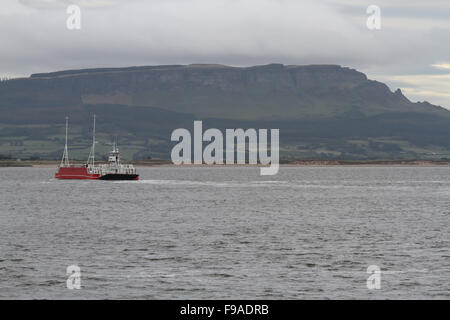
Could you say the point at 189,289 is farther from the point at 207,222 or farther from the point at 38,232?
the point at 207,222

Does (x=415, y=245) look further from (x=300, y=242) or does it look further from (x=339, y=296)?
(x=339, y=296)

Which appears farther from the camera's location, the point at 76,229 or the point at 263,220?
the point at 263,220

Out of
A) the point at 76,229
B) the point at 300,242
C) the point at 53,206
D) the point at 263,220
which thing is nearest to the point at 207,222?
the point at 263,220

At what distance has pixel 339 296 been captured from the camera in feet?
120
